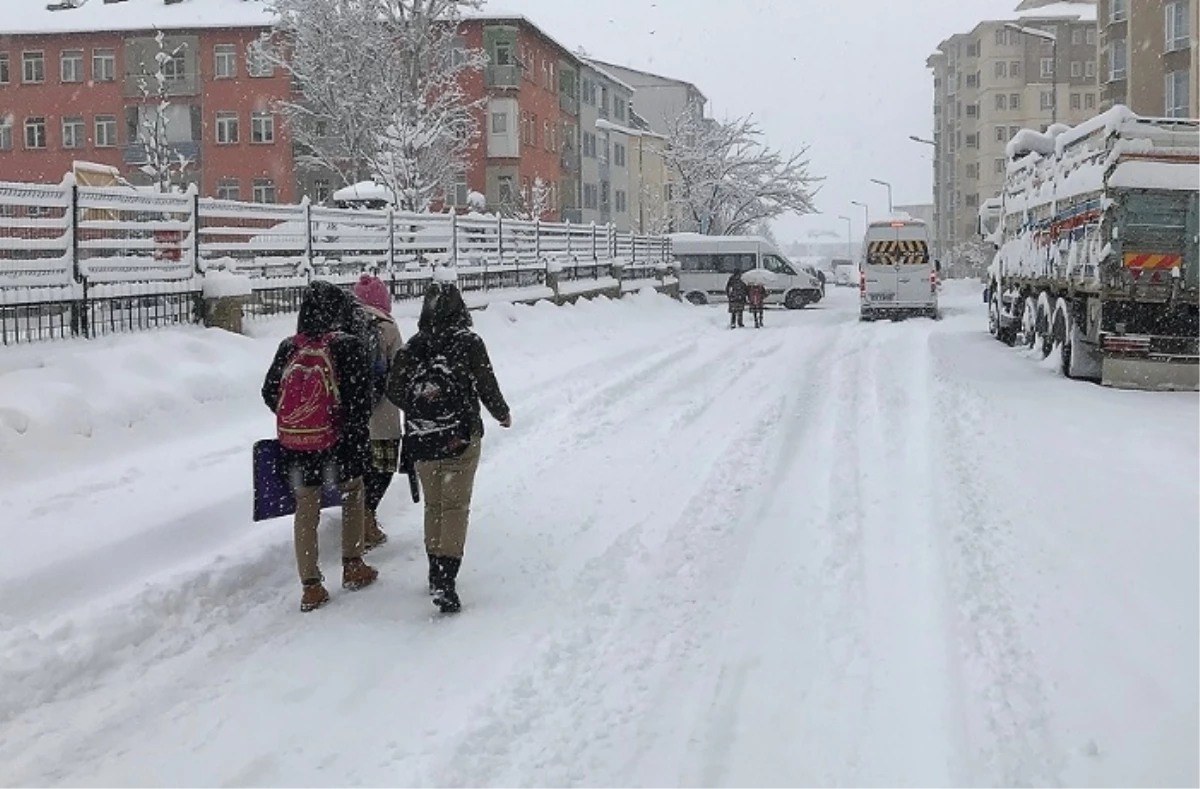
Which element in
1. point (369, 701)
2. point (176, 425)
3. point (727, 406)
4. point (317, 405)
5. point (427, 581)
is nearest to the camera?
point (369, 701)

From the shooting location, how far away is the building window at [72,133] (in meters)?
59.4

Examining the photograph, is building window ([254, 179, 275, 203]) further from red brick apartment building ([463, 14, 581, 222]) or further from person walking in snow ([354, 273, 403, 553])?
person walking in snow ([354, 273, 403, 553])

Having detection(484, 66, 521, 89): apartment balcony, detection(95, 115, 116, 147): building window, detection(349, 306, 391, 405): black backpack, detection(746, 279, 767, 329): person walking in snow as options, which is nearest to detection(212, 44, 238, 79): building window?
detection(95, 115, 116, 147): building window

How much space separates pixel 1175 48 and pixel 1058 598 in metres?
42.4

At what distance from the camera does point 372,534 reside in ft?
25.3

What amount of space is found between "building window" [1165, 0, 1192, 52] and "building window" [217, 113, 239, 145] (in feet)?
131

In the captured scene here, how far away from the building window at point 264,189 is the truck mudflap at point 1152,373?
1901 inches

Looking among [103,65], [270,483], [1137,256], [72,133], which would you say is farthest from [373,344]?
[72,133]

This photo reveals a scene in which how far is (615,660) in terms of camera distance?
219 inches

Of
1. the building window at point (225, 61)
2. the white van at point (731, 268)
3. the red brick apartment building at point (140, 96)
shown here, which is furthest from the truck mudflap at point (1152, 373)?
the building window at point (225, 61)

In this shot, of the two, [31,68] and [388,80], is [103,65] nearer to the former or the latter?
[31,68]

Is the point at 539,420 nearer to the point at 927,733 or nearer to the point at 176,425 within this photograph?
the point at 176,425

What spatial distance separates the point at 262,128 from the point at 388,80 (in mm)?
20904

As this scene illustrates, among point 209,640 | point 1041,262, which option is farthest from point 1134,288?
point 209,640
